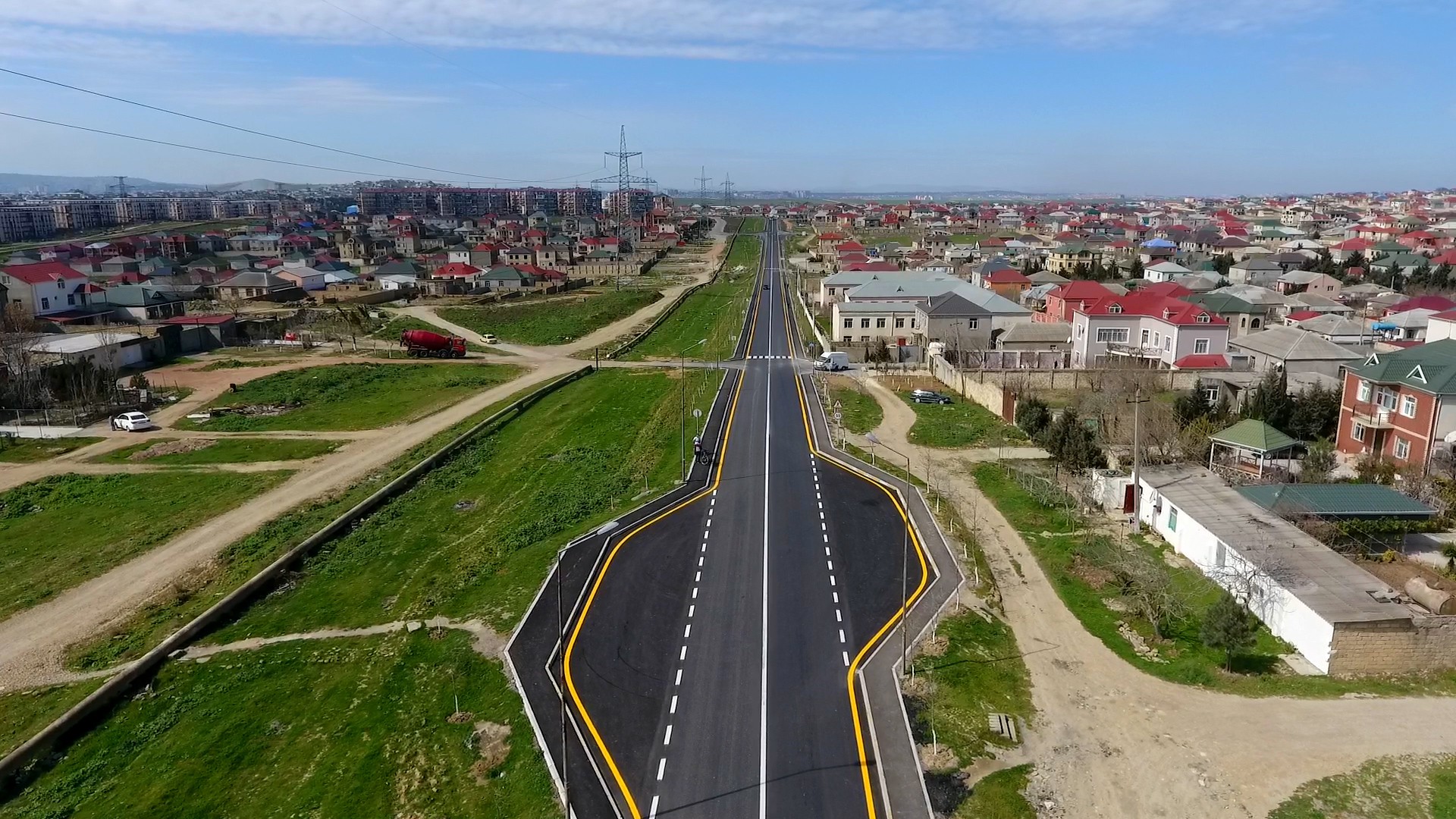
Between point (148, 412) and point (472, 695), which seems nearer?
point (472, 695)

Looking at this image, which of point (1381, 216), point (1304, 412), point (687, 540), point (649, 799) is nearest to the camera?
point (649, 799)

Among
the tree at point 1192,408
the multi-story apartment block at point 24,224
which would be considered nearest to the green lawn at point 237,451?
the tree at point 1192,408

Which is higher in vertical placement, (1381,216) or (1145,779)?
(1381,216)

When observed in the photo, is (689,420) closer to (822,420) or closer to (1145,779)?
(822,420)

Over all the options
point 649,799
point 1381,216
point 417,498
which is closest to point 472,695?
point 649,799

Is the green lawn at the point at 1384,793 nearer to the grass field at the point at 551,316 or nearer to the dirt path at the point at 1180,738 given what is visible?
the dirt path at the point at 1180,738

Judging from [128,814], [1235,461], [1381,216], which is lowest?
[128,814]

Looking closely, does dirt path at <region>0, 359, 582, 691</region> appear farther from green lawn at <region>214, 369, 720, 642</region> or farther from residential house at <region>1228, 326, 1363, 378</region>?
residential house at <region>1228, 326, 1363, 378</region>
